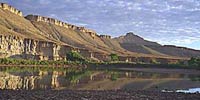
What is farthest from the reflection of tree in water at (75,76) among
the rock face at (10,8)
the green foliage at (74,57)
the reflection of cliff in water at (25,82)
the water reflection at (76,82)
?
the rock face at (10,8)

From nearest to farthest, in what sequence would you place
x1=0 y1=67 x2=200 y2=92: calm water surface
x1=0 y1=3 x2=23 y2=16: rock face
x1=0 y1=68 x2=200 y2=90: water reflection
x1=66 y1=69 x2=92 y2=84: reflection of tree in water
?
x1=0 y1=67 x2=200 y2=92: calm water surface, x1=0 y1=68 x2=200 y2=90: water reflection, x1=66 y1=69 x2=92 y2=84: reflection of tree in water, x1=0 y1=3 x2=23 y2=16: rock face

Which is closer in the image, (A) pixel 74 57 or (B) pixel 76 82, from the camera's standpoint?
(B) pixel 76 82

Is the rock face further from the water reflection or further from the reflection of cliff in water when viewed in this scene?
the reflection of cliff in water

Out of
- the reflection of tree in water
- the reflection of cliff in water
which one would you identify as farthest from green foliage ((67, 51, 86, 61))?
the reflection of cliff in water

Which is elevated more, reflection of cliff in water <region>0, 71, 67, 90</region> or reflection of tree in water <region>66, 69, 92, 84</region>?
reflection of cliff in water <region>0, 71, 67, 90</region>

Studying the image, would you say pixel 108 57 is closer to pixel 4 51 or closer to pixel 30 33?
pixel 30 33

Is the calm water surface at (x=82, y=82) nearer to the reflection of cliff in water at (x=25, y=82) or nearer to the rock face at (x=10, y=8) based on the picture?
the reflection of cliff in water at (x=25, y=82)

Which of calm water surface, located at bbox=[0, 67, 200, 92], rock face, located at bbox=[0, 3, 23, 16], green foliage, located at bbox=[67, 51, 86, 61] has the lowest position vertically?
calm water surface, located at bbox=[0, 67, 200, 92]

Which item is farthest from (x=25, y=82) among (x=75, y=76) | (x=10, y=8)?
(x=10, y=8)

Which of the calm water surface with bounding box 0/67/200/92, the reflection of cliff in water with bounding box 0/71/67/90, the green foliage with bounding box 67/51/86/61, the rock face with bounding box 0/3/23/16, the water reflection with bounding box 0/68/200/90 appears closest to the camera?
the reflection of cliff in water with bounding box 0/71/67/90

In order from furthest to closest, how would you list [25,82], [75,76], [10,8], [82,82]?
[10,8] → [75,76] → [82,82] → [25,82]

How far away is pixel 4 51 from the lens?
123000 mm

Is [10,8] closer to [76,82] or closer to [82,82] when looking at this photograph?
[82,82]

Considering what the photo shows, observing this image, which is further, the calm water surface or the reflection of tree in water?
the reflection of tree in water
